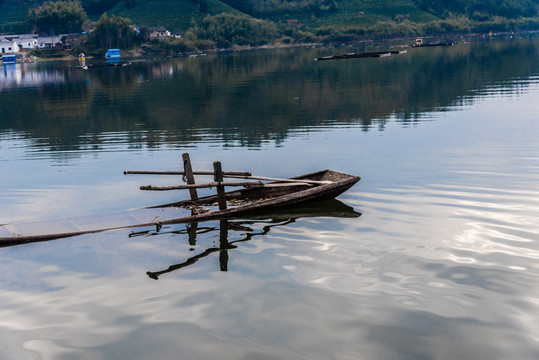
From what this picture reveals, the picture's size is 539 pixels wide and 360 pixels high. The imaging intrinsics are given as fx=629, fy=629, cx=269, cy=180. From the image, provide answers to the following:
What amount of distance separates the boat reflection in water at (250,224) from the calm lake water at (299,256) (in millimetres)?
83

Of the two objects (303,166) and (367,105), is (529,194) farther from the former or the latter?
(367,105)

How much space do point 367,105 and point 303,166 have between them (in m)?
21.9

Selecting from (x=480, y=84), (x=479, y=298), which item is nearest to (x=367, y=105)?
(x=480, y=84)

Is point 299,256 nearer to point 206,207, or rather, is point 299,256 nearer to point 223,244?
point 223,244

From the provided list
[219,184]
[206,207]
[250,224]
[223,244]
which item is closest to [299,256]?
[223,244]

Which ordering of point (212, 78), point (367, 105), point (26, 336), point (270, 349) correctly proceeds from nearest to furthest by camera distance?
point (270, 349) → point (26, 336) → point (367, 105) → point (212, 78)

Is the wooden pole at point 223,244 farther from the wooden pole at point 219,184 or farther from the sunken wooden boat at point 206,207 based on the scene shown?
the wooden pole at point 219,184

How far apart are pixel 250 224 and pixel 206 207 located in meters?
1.99

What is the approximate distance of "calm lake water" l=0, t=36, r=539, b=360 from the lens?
13062 mm

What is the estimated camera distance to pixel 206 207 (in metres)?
21.7

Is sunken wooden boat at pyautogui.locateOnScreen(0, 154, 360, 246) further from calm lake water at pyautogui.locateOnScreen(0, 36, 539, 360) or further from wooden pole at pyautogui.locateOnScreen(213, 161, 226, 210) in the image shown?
calm lake water at pyautogui.locateOnScreen(0, 36, 539, 360)

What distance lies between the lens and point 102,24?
197 metres

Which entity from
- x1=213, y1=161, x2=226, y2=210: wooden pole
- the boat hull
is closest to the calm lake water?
the boat hull

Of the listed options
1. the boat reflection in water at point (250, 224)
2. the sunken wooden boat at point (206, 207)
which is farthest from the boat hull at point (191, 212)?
the boat reflection in water at point (250, 224)
